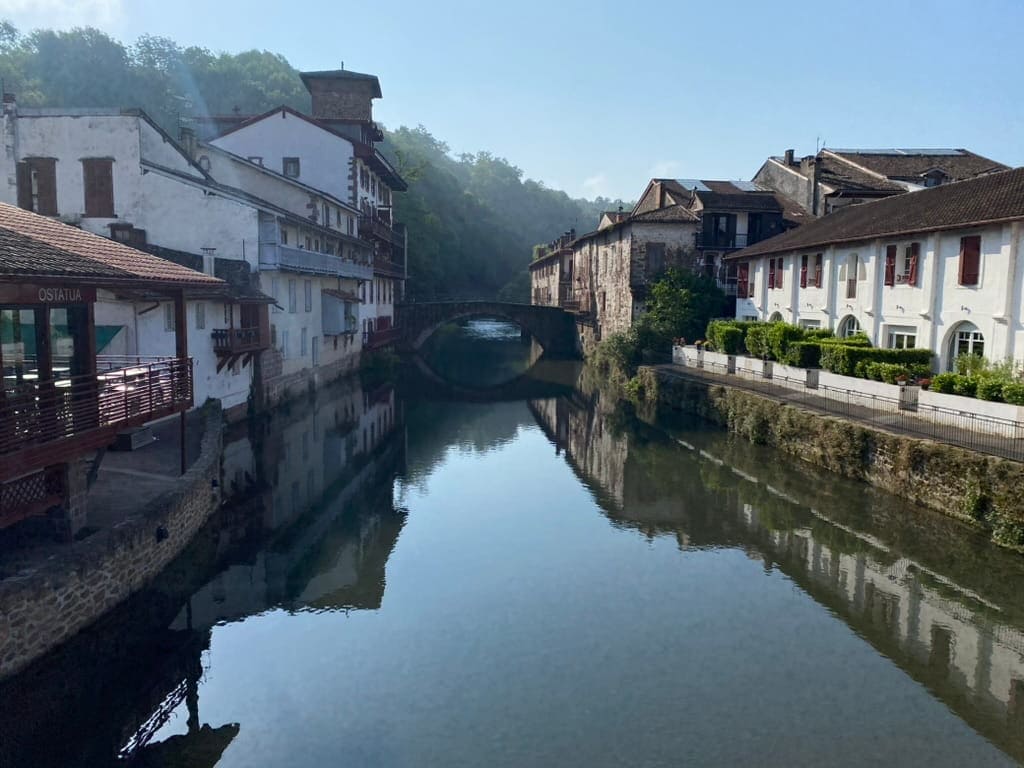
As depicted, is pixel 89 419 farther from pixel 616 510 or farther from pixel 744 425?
pixel 744 425

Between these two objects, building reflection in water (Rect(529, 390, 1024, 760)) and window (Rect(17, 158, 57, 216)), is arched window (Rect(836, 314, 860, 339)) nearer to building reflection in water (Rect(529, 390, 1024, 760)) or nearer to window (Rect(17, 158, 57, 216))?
building reflection in water (Rect(529, 390, 1024, 760))

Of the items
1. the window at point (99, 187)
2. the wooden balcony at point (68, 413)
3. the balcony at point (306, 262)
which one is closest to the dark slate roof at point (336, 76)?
the balcony at point (306, 262)

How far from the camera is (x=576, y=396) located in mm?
43094

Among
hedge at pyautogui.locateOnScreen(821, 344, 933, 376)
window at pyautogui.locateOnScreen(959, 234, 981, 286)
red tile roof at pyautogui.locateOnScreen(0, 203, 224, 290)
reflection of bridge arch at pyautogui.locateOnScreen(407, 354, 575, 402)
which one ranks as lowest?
reflection of bridge arch at pyautogui.locateOnScreen(407, 354, 575, 402)

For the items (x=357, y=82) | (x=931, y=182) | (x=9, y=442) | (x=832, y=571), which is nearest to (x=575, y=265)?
(x=357, y=82)

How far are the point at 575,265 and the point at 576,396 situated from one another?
28.7m

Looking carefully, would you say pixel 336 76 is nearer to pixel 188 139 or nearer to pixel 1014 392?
pixel 188 139

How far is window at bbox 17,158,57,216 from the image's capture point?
1061 inches

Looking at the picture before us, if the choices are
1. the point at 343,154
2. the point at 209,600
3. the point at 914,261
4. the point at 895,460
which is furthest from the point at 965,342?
the point at 343,154

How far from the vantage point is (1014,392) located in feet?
61.5

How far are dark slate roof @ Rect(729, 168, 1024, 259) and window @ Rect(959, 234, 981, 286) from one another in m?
0.71

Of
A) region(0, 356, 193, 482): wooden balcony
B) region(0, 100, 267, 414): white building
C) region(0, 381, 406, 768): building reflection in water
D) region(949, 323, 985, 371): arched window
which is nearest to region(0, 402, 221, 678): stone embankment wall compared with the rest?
region(0, 381, 406, 768): building reflection in water

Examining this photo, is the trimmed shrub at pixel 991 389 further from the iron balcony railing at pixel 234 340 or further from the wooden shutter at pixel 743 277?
the wooden shutter at pixel 743 277

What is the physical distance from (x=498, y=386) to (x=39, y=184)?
1060 inches
